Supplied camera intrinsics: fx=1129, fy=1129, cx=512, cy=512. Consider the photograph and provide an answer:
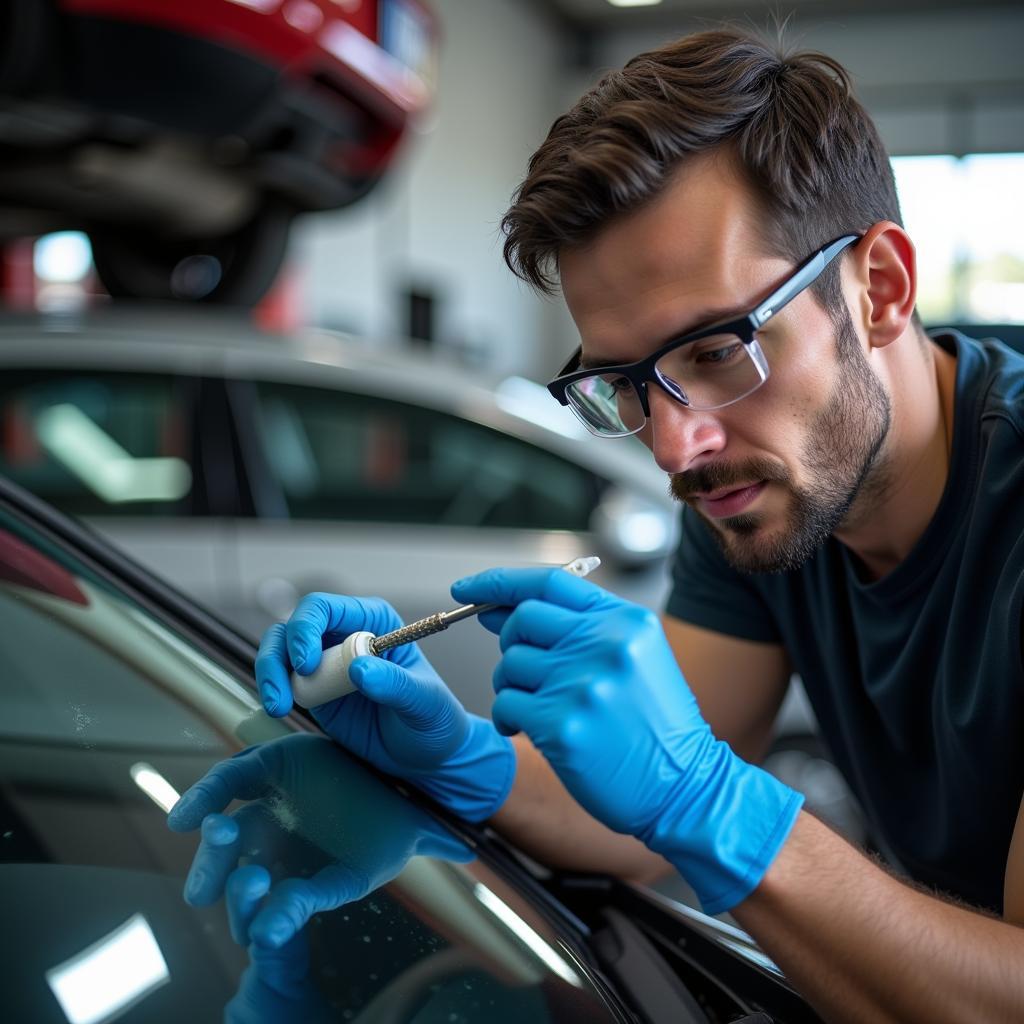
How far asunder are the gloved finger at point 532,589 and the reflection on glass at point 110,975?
37 centimetres

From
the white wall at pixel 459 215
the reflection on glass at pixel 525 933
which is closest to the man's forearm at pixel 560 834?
the reflection on glass at pixel 525 933

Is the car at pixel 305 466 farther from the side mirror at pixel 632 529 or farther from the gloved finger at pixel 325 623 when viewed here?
the gloved finger at pixel 325 623

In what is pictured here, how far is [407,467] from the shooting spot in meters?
2.70

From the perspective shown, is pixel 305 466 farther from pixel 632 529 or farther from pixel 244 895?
pixel 244 895

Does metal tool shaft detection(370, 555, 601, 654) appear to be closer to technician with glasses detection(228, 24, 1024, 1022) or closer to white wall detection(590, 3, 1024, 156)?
technician with glasses detection(228, 24, 1024, 1022)

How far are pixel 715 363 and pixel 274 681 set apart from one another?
509mm

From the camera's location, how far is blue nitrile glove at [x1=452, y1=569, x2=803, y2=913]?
0.85 meters

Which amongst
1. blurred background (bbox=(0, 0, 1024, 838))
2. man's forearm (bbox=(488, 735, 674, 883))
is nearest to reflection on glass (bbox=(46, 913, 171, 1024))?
man's forearm (bbox=(488, 735, 674, 883))

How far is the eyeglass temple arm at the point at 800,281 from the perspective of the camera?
1055mm

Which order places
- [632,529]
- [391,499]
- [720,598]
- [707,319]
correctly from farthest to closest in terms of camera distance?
[391,499] < [632,529] < [720,598] < [707,319]

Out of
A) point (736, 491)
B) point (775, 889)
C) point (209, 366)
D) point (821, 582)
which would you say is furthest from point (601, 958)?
point (209, 366)

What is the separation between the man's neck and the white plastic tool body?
1.85 feet

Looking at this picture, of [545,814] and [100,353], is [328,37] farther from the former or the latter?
[545,814]

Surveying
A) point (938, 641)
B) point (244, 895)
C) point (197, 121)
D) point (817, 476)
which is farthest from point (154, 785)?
point (197, 121)
